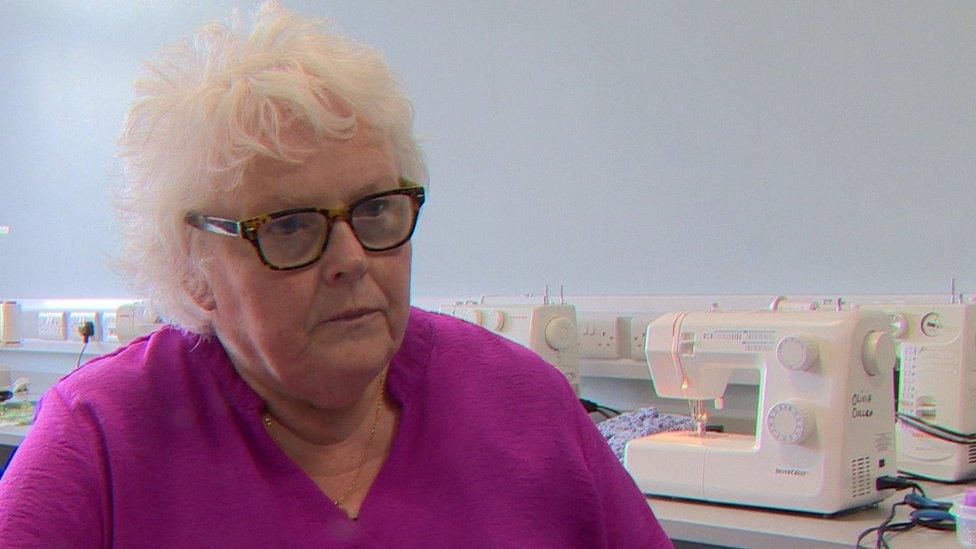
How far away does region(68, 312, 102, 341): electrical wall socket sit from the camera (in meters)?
3.64

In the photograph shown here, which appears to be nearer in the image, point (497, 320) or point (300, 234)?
point (300, 234)

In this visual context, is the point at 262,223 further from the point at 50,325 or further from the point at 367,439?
the point at 50,325

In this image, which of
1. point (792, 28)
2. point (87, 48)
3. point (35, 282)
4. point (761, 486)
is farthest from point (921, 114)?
point (35, 282)

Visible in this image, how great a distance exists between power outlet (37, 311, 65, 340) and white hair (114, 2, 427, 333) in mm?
2878

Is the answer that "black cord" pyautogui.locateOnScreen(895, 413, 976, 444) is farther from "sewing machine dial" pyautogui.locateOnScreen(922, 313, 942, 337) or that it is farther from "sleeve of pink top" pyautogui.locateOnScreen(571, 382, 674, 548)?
"sleeve of pink top" pyautogui.locateOnScreen(571, 382, 674, 548)

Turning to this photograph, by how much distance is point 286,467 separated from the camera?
41.8 inches

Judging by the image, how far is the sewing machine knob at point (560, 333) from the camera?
7.39ft

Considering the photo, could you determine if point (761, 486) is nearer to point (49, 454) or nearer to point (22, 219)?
point (49, 454)

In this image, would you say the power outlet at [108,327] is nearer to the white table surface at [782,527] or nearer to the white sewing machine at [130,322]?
the white sewing machine at [130,322]

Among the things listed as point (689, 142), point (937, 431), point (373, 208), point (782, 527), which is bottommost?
point (782, 527)

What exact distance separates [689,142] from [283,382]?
1593mm

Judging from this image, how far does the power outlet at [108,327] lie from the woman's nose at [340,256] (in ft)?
9.10

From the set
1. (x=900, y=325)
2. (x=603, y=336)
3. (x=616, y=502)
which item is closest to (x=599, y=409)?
(x=603, y=336)

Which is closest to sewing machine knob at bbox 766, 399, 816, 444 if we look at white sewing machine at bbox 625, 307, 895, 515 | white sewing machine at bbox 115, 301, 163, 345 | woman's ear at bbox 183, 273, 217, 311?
white sewing machine at bbox 625, 307, 895, 515
